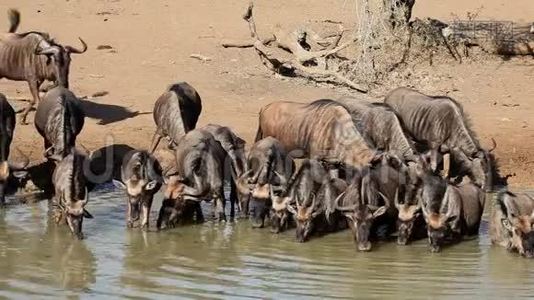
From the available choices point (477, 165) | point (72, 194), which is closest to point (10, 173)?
point (72, 194)

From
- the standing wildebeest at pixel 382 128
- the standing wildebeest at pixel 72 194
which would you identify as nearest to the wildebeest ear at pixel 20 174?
the standing wildebeest at pixel 72 194

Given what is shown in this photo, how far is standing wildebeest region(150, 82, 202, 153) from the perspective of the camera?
16.5 meters

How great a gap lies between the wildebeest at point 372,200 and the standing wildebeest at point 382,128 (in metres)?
1.18

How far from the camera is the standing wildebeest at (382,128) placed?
51.3ft

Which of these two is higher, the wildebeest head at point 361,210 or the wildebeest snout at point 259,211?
the wildebeest head at point 361,210

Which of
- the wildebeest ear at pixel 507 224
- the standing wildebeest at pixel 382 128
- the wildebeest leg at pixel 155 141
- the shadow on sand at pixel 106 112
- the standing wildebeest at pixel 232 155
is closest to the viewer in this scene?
the wildebeest ear at pixel 507 224

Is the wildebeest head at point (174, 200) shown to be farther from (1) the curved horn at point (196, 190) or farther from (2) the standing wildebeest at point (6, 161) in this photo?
(2) the standing wildebeest at point (6, 161)

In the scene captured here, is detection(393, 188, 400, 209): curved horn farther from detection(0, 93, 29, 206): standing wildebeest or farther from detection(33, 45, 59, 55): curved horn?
detection(33, 45, 59, 55): curved horn

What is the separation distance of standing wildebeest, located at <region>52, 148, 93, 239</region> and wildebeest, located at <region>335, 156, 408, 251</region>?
293cm

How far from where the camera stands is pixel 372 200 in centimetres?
1343

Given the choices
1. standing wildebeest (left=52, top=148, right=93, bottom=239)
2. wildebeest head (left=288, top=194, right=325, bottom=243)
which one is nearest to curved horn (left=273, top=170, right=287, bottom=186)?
wildebeest head (left=288, top=194, right=325, bottom=243)

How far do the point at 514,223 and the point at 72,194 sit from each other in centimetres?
492

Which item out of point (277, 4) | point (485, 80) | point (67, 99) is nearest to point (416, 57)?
point (485, 80)

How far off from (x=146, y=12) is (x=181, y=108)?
31.9 ft
